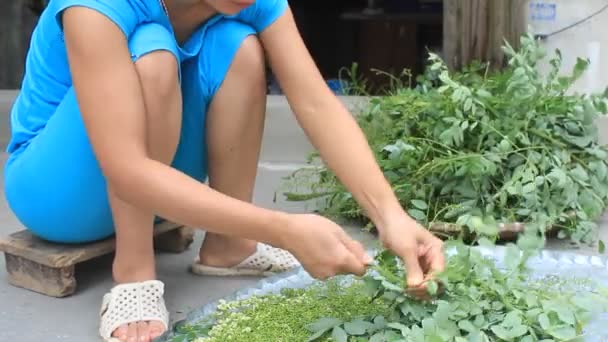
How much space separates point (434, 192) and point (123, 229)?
0.86m

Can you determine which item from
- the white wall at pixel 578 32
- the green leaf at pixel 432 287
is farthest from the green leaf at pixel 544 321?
the white wall at pixel 578 32

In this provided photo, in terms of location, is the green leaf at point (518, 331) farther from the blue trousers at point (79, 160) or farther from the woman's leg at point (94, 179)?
the blue trousers at point (79, 160)

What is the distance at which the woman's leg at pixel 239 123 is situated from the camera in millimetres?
1932

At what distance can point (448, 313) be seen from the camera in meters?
1.48

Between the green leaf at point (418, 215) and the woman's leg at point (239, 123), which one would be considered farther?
the green leaf at point (418, 215)

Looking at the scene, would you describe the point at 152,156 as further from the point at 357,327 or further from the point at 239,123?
the point at 357,327

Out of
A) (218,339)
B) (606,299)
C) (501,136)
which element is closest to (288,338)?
(218,339)

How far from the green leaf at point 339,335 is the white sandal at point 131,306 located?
385mm

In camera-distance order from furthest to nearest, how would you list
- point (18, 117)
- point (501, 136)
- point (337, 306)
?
point (501, 136), point (18, 117), point (337, 306)

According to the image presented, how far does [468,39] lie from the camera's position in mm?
3123

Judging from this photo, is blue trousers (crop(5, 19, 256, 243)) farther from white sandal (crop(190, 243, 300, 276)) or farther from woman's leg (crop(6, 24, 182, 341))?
white sandal (crop(190, 243, 300, 276))

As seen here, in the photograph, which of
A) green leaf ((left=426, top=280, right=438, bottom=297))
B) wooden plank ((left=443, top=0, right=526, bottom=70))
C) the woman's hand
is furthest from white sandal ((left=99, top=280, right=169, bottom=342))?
wooden plank ((left=443, top=0, right=526, bottom=70))

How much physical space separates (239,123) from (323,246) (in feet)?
1.84

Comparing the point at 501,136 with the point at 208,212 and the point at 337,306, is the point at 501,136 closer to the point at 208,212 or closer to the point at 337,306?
the point at 337,306
